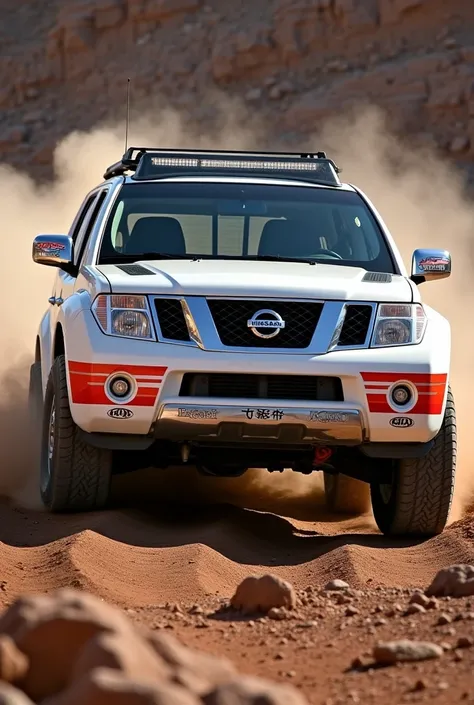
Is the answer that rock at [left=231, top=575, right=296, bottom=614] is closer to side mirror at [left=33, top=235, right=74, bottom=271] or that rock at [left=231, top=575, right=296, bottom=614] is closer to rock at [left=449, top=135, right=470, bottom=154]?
side mirror at [left=33, top=235, right=74, bottom=271]

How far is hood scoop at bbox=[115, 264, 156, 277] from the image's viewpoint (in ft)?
25.5

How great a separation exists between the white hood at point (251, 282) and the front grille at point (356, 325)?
2.1 inches

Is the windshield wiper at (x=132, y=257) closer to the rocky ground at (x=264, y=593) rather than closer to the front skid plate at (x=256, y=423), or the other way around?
the front skid plate at (x=256, y=423)

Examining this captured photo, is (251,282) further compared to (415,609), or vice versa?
(251,282)

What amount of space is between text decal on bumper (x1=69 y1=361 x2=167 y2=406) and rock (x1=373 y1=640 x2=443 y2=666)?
325 cm

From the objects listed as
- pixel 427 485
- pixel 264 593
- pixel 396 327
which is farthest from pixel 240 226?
pixel 264 593

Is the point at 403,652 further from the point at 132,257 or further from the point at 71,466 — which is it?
the point at 132,257

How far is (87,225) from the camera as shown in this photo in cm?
926

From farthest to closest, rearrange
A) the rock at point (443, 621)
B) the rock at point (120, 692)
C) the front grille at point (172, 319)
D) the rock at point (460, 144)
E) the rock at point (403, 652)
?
the rock at point (460, 144)
the front grille at point (172, 319)
the rock at point (443, 621)
the rock at point (403, 652)
the rock at point (120, 692)

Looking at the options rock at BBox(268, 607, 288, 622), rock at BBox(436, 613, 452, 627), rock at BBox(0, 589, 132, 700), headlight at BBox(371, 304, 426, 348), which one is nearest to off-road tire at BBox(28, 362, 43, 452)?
headlight at BBox(371, 304, 426, 348)

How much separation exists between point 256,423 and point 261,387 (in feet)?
0.58

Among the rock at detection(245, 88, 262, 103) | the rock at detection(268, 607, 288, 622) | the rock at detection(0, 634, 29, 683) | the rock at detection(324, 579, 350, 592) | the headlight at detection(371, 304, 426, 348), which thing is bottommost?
the rock at detection(324, 579, 350, 592)

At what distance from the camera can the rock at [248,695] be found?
10.3 ft

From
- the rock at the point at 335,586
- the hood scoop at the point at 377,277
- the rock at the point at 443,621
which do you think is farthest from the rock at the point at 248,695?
the hood scoop at the point at 377,277
